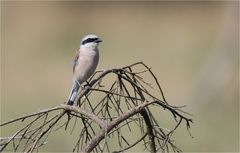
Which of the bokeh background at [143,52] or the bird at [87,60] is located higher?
the bokeh background at [143,52]

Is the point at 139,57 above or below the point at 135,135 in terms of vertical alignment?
above

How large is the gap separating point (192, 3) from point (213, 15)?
53cm

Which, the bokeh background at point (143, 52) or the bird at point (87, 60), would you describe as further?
the bokeh background at point (143, 52)

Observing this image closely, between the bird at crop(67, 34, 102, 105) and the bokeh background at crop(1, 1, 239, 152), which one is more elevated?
the bokeh background at crop(1, 1, 239, 152)

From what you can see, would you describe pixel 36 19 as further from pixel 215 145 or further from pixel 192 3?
pixel 215 145

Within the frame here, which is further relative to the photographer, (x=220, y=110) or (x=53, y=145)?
(x=220, y=110)

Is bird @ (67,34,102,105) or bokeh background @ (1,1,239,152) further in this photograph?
bokeh background @ (1,1,239,152)

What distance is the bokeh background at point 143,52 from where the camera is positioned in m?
7.91

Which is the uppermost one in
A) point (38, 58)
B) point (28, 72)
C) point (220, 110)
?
point (38, 58)

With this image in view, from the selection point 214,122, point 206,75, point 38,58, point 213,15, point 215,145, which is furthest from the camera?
point 213,15

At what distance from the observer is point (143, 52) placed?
13.9m

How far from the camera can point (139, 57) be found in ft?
42.4

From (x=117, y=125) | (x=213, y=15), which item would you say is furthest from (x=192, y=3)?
(x=117, y=125)

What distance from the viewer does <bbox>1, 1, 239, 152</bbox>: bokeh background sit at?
791 cm
